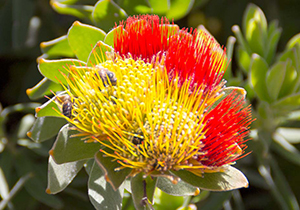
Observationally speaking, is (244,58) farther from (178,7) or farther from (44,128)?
(44,128)

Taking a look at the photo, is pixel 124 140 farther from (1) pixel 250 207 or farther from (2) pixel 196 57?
(1) pixel 250 207

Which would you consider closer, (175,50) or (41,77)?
(175,50)

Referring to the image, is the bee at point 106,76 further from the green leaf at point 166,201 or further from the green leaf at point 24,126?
the green leaf at point 24,126

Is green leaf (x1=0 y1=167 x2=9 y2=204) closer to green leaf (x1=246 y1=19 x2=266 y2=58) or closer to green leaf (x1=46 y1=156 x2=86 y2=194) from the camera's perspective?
green leaf (x1=46 y1=156 x2=86 y2=194)

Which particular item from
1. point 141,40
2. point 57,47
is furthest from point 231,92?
point 57,47

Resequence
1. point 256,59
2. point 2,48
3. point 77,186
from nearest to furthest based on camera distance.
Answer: point 256,59 → point 77,186 → point 2,48

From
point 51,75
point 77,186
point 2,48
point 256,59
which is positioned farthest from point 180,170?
point 2,48
